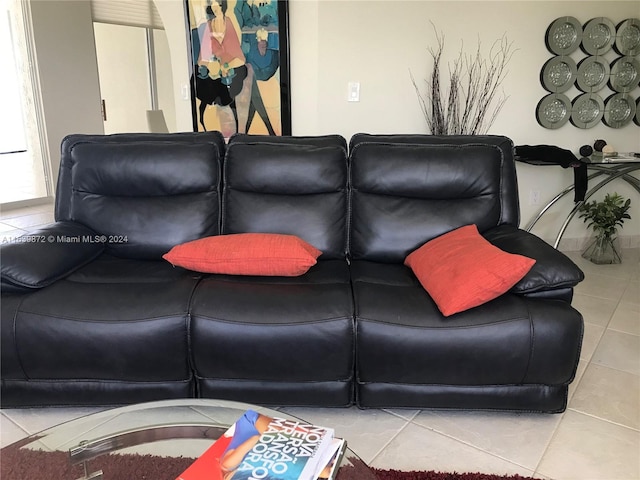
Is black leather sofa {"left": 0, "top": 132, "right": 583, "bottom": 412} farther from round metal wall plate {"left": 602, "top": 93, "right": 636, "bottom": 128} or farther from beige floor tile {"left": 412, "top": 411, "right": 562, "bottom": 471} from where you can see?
round metal wall plate {"left": 602, "top": 93, "right": 636, "bottom": 128}

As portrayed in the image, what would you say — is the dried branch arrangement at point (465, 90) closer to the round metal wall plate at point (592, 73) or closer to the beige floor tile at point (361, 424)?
Result: the round metal wall plate at point (592, 73)

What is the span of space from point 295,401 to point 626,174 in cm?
321

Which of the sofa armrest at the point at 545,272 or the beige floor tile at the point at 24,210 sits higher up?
the sofa armrest at the point at 545,272

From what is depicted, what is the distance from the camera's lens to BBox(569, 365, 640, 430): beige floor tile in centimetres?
206

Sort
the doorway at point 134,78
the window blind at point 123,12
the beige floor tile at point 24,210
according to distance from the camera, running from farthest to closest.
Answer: the doorway at point 134,78, the window blind at point 123,12, the beige floor tile at point 24,210

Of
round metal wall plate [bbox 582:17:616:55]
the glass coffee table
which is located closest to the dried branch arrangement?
round metal wall plate [bbox 582:17:616:55]

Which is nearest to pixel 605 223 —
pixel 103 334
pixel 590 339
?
pixel 590 339

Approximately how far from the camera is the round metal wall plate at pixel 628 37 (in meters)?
3.78

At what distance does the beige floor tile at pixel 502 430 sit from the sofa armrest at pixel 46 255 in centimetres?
149

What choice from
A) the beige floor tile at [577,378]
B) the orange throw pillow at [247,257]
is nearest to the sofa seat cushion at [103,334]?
the orange throw pillow at [247,257]

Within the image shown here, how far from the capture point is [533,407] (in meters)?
1.98

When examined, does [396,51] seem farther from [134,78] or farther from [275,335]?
[134,78]

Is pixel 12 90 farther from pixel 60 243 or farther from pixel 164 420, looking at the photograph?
pixel 164 420

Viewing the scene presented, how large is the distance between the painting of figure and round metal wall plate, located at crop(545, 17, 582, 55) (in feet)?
6.11
